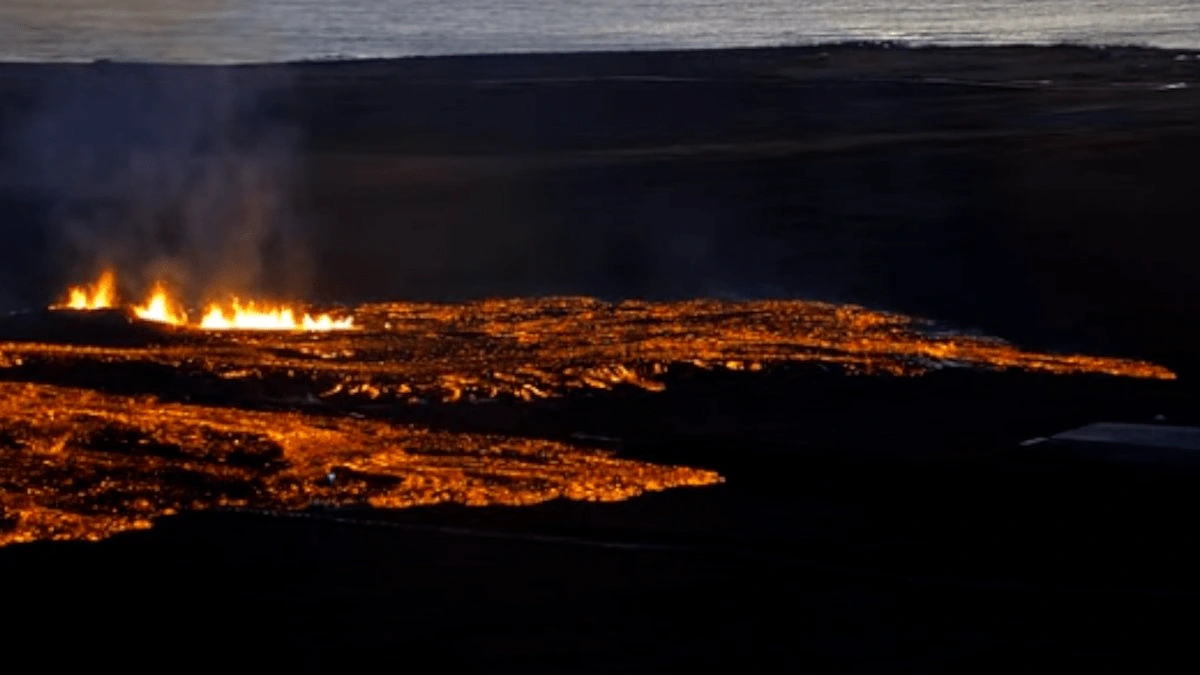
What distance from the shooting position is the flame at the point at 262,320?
15.5m

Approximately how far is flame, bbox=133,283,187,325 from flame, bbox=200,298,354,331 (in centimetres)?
19

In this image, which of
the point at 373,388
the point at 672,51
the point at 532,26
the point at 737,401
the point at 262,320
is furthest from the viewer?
the point at 532,26

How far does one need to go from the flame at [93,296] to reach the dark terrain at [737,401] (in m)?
0.47

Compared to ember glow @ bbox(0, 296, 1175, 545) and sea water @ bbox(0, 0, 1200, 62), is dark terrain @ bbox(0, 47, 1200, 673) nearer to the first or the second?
ember glow @ bbox(0, 296, 1175, 545)

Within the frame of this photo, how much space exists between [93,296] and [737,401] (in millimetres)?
5821

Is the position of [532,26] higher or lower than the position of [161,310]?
higher

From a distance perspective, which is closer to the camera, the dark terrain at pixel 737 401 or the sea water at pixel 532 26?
the dark terrain at pixel 737 401

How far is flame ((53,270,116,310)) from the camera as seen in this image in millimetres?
15991

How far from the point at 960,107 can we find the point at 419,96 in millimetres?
8096

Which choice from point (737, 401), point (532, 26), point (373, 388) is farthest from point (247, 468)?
point (532, 26)

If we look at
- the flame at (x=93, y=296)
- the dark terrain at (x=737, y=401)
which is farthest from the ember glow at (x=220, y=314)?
the dark terrain at (x=737, y=401)

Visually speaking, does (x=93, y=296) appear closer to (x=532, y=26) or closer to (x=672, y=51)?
(x=672, y=51)

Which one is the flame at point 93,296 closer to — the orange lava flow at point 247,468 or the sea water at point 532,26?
the orange lava flow at point 247,468

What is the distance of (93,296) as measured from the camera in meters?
16.5
